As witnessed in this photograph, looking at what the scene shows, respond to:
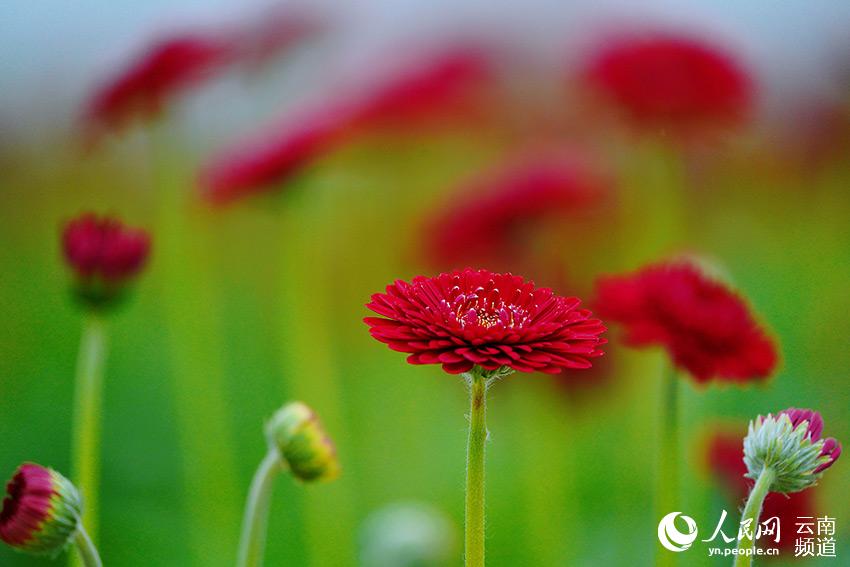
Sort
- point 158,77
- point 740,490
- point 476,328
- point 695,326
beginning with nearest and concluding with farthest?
1. point 476,328
2. point 695,326
3. point 740,490
4. point 158,77

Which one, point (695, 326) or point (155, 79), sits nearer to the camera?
point (695, 326)

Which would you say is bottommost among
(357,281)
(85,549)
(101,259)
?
(85,549)

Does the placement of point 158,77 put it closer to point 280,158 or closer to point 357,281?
point 280,158

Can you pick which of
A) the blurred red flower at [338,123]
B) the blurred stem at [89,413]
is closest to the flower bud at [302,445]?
the blurred stem at [89,413]

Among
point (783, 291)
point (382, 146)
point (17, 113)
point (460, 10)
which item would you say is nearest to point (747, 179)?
point (783, 291)

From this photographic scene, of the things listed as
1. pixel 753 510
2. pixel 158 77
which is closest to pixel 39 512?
pixel 753 510

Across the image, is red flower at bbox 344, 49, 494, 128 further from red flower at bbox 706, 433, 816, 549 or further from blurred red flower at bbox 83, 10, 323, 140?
red flower at bbox 706, 433, 816, 549

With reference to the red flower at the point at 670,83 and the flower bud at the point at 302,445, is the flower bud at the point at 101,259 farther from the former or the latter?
the red flower at the point at 670,83
